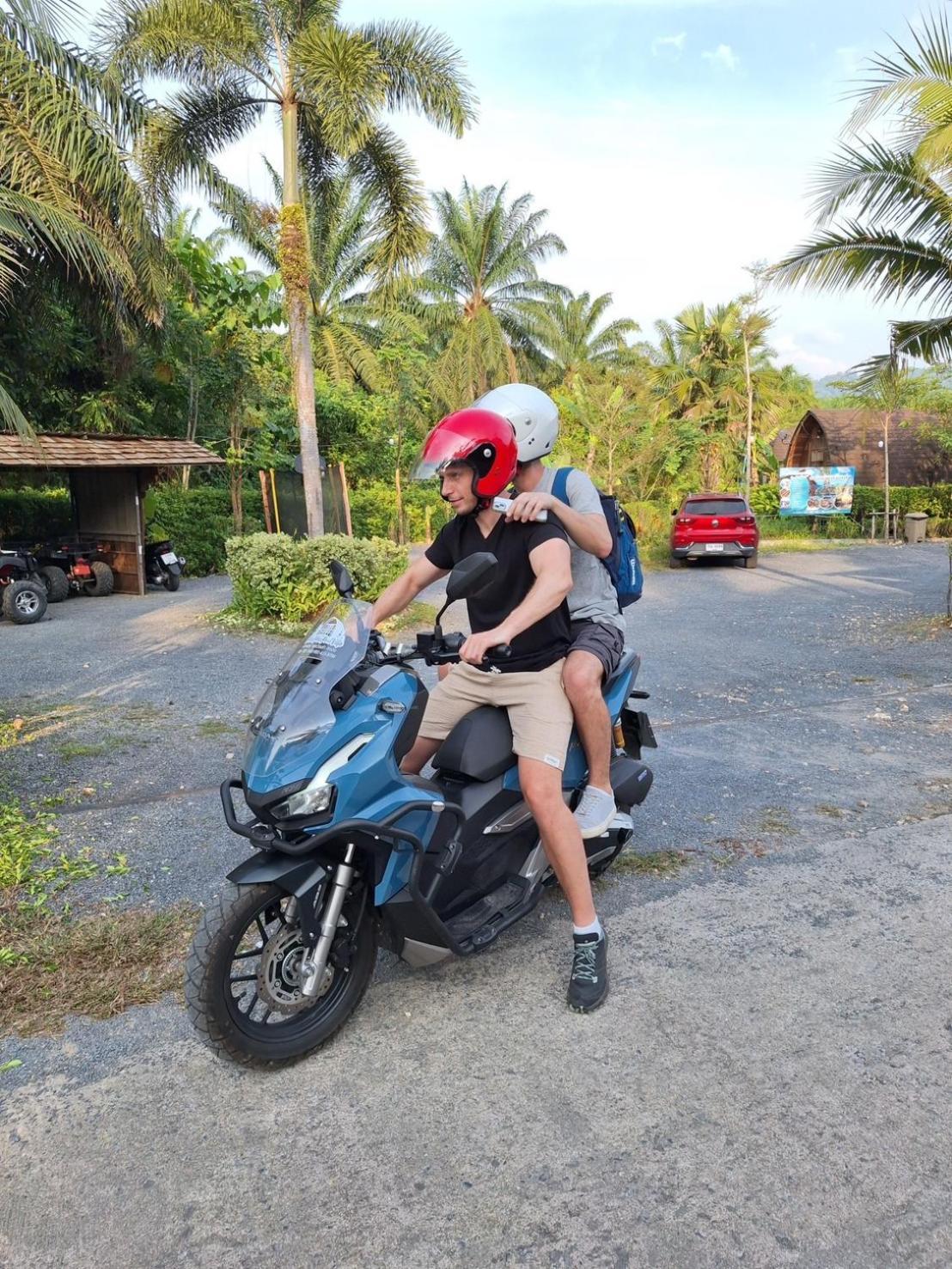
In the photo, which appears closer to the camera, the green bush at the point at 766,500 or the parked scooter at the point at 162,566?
the parked scooter at the point at 162,566

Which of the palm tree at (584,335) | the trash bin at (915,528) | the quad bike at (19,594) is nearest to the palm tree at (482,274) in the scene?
the palm tree at (584,335)

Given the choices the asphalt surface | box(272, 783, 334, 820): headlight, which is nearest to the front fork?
box(272, 783, 334, 820): headlight

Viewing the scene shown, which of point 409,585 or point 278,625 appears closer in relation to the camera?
point 409,585

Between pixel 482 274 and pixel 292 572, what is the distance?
27755mm

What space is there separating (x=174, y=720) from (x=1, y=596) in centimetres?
699

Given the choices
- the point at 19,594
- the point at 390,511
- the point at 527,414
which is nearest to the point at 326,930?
the point at 527,414

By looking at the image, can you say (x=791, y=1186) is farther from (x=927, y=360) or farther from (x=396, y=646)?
(x=927, y=360)

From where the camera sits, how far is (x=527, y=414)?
10.9 ft

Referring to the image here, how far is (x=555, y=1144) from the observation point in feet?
8.34

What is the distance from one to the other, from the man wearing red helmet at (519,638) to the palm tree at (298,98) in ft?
36.0

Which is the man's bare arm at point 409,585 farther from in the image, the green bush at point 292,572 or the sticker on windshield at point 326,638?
the green bush at point 292,572

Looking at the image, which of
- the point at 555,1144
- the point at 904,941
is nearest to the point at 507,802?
the point at 555,1144

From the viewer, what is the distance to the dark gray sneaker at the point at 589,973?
3.16 metres

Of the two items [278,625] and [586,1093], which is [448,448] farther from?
[278,625]
